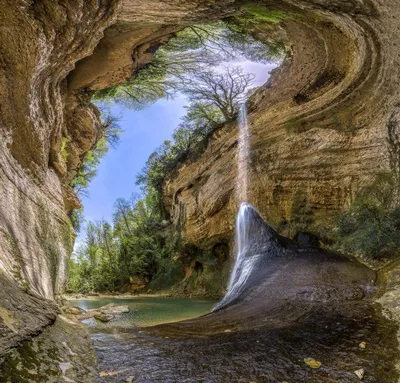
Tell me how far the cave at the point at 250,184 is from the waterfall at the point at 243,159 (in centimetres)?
35

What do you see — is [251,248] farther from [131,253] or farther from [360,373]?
[131,253]

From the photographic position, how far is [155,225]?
78.5ft

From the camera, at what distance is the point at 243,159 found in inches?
557

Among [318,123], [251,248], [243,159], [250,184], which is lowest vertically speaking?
[251,248]

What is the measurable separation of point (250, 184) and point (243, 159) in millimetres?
1394

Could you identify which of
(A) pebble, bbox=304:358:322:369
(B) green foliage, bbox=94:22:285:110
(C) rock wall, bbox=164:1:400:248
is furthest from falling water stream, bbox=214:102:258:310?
(A) pebble, bbox=304:358:322:369

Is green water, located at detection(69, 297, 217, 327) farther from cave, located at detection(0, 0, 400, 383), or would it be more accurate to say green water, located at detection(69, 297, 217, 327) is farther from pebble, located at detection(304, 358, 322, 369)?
pebble, located at detection(304, 358, 322, 369)

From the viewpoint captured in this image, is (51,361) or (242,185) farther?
(242,185)

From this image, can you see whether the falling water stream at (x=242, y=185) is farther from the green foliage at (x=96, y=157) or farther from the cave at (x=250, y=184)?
the green foliage at (x=96, y=157)

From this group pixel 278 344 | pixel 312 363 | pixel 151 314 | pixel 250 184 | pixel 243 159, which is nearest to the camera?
pixel 312 363

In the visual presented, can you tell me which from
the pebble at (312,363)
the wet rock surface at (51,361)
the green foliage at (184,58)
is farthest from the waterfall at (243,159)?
the wet rock surface at (51,361)

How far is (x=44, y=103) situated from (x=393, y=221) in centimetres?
998

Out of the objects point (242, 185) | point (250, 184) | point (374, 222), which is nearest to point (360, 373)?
point (374, 222)

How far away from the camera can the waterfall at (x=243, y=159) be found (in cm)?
1400
